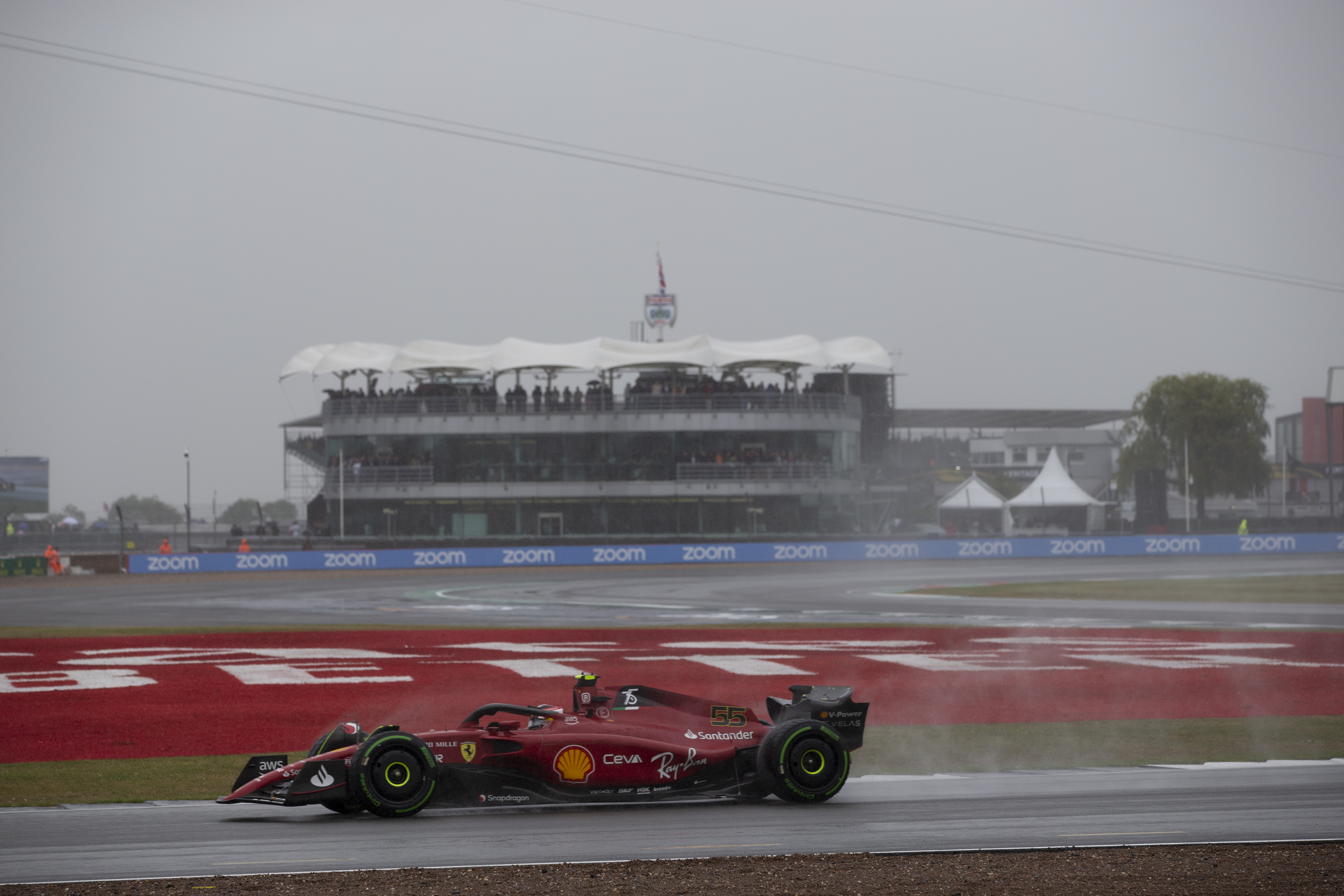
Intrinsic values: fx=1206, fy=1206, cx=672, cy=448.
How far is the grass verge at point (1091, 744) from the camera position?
37.6ft

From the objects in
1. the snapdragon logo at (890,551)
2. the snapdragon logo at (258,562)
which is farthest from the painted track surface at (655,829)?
the snapdragon logo at (890,551)

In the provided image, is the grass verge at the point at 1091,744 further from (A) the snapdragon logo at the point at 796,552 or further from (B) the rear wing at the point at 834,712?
(A) the snapdragon logo at the point at 796,552

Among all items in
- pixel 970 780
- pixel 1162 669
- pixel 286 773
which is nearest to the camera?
pixel 286 773

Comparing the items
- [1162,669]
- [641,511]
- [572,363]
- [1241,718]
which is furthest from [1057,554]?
[1241,718]

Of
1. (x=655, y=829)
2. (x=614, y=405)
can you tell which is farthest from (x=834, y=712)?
(x=614, y=405)

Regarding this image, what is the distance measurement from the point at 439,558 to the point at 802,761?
49.7m

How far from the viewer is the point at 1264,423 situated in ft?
310

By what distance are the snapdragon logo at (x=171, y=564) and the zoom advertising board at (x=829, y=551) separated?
1.73 m

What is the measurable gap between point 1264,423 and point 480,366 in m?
61.4

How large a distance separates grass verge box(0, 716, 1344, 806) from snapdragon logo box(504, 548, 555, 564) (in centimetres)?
4495

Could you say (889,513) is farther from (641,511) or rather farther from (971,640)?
(971,640)

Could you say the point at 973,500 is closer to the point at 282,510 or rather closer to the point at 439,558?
the point at 439,558

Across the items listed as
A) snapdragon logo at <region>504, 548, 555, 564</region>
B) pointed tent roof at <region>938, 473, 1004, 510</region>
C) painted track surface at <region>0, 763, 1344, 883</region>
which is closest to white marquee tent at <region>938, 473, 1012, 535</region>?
pointed tent roof at <region>938, 473, 1004, 510</region>

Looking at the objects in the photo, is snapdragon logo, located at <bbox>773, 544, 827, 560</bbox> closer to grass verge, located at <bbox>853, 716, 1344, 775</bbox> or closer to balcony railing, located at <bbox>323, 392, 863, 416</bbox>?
balcony railing, located at <bbox>323, 392, 863, 416</bbox>
